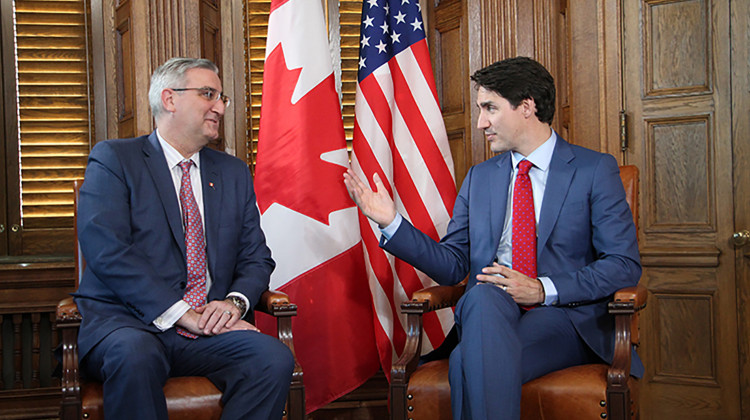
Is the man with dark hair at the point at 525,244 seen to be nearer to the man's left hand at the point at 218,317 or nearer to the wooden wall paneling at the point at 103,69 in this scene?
the man's left hand at the point at 218,317

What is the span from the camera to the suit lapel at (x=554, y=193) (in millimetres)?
2336

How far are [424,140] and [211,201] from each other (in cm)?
106

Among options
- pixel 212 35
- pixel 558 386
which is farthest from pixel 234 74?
pixel 558 386

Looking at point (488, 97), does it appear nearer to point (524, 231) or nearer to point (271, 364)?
point (524, 231)

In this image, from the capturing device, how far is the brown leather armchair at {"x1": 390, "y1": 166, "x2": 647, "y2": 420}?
6.40 ft

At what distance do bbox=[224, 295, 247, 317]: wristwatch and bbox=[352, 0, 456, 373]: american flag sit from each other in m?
0.77

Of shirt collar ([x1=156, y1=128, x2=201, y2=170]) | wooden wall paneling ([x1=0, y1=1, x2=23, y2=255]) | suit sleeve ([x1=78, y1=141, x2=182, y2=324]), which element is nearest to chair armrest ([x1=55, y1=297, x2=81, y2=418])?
suit sleeve ([x1=78, y1=141, x2=182, y2=324])

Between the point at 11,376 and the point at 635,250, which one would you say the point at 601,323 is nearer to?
the point at 635,250

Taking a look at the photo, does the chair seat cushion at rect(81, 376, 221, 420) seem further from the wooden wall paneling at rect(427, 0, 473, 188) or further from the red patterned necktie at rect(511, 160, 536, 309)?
the wooden wall paneling at rect(427, 0, 473, 188)

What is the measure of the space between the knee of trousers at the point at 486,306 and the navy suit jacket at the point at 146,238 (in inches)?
29.0

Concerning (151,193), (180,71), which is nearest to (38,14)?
(180,71)

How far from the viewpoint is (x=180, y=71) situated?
8.00ft

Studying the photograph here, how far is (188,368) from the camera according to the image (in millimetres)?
2166

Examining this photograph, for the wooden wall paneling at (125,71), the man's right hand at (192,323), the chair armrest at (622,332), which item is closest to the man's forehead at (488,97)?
the chair armrest at (622,332)
